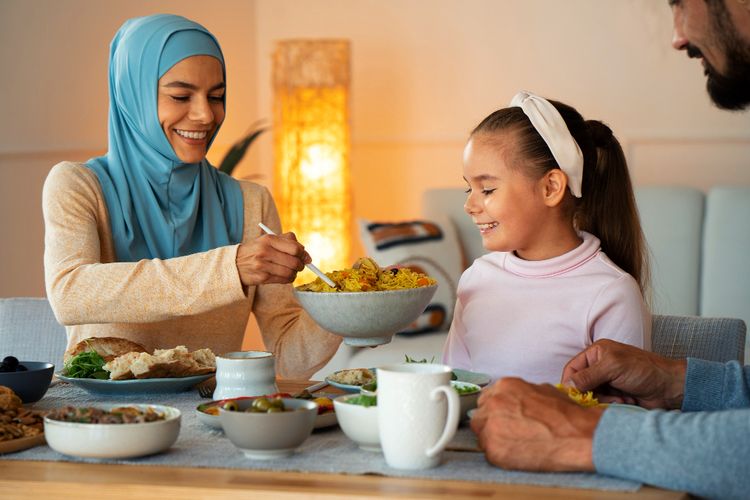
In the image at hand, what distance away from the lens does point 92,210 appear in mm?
2158

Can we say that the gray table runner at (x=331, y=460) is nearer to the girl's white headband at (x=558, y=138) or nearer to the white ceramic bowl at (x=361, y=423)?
the white ceramic bowl at (x=361, y=423)

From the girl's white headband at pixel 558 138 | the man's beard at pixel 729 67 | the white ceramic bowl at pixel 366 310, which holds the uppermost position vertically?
the man's beard at pixel 729 67

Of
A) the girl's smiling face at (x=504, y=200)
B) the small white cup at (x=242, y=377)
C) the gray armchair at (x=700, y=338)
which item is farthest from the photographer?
the girl's smiling face at (x=504, y=200)

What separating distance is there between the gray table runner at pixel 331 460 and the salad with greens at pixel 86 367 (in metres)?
0.29

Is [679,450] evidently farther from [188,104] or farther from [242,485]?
[188,104]

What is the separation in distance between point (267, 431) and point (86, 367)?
580 mm

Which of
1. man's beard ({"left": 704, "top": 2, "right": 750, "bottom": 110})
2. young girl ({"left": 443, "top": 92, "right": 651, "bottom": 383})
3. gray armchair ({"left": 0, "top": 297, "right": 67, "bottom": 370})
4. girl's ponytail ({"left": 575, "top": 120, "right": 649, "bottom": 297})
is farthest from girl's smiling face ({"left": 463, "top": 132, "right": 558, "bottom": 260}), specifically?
gray armchair ({"left": 0, "top": 297, "right": 67, "bottom": 370})

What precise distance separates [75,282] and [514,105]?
0.93 m

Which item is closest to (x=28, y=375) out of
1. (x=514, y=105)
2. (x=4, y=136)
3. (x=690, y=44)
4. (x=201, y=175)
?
(x=201, y=175)

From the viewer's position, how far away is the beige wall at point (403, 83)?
13.0ft

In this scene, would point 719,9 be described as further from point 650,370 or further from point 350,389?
point 350,389

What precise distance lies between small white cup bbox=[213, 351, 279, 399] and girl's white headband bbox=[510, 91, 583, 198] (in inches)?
29.8

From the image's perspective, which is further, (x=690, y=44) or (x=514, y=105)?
(x=514, y=105)

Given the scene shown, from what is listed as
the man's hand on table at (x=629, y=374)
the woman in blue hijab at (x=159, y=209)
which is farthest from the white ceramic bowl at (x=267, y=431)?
the woman in blue hijab at (x=159, y=209)
